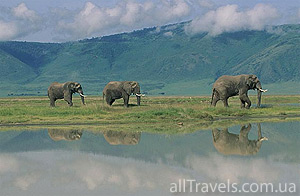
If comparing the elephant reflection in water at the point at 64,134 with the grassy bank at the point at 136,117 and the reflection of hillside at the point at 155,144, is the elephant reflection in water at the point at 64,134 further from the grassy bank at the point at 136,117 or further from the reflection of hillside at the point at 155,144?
the grassy bank at the point at 136,117

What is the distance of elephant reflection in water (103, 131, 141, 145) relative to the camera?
24.2 meters

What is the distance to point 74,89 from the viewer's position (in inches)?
1892

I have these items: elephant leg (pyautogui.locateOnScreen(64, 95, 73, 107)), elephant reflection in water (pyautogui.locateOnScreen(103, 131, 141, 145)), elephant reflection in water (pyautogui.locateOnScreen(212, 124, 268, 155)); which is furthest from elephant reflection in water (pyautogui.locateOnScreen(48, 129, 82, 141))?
elephant leg (pyautogui.locateOnScreen(64, 95, 73, 107))

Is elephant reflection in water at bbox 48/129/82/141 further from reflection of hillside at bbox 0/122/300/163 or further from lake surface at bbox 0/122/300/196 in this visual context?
reflection of hillside at bbox 0/122/300/163

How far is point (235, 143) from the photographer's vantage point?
22.9m

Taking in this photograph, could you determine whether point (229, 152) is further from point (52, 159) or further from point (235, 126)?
point (235, 126)

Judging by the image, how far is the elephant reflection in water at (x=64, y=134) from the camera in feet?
87.2

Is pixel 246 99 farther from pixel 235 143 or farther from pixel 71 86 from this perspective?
pixel 235 143

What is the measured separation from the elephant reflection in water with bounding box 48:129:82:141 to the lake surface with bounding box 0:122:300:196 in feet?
0.19

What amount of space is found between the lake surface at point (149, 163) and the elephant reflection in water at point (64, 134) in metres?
0.06

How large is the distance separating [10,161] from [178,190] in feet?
25.7

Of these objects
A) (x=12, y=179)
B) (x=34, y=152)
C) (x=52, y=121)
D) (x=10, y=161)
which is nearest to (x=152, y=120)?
(x=52, y=121)

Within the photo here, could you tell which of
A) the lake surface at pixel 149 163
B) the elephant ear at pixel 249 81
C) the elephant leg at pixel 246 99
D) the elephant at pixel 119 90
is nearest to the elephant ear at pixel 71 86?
the elephant at pixel 119 90

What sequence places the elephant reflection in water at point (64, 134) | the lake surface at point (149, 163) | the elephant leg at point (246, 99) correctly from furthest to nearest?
1. the elephant leg at point (246, 99)
2. the elephant reflection in water at point (64, 134)
3. the lake surface at point (149, 163)
